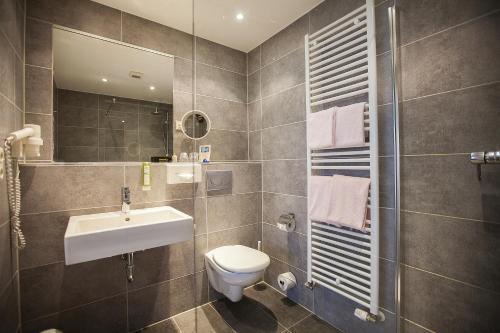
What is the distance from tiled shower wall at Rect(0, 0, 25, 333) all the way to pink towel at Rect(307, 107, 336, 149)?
1607 millimetres

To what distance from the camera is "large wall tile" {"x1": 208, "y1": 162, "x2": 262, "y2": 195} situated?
6.27ft

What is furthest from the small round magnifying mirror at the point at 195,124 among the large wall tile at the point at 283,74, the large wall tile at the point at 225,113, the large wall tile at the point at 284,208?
the large wall tile at the point at 284,208

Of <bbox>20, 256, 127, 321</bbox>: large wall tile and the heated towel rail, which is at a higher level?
the heated towel rail

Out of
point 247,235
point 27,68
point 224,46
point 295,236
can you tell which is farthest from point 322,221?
point 27,68

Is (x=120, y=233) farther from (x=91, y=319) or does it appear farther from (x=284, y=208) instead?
(x=284, y=208)

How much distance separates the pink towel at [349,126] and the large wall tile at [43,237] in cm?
172

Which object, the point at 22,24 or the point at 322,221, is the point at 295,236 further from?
the point at 22,24

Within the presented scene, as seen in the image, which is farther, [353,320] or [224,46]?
[224,46]

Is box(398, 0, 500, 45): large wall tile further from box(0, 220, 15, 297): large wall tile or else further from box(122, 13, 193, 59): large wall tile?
box(0, 220, 15, 297): large wall tile

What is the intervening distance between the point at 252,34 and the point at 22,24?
1.50 metres

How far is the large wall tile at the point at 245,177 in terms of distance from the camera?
1910 mm

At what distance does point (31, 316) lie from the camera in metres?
1.25

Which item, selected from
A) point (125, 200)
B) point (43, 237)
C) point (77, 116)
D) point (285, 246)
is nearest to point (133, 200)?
point (125, 200)

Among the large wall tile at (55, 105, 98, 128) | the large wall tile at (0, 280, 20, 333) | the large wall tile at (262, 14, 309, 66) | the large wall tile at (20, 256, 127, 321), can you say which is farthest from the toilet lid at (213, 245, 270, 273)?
the large wall tile at (262, 14, 309, 66)
